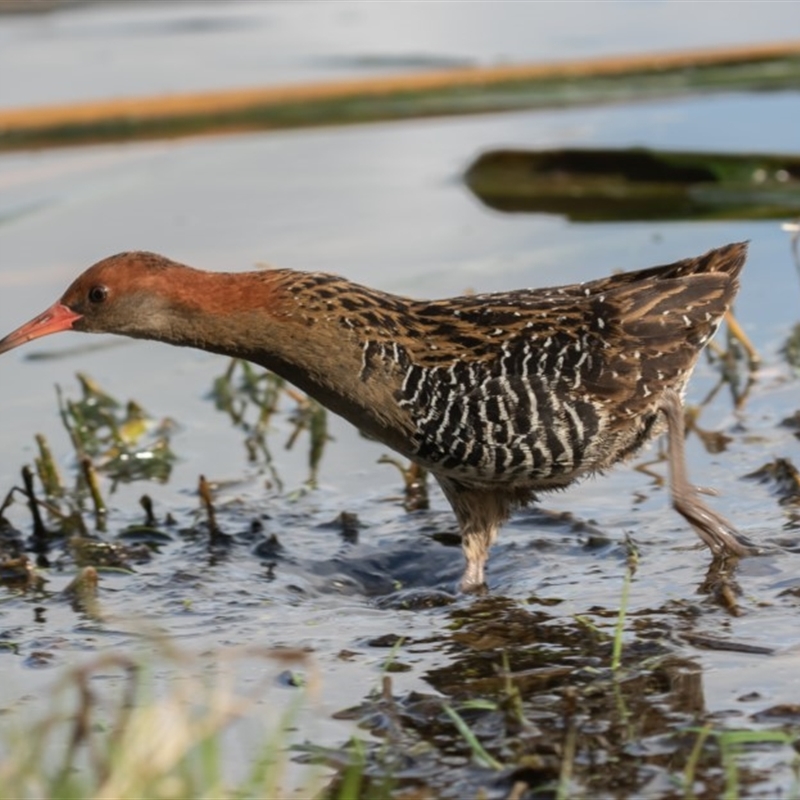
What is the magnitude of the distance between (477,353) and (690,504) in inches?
32.1

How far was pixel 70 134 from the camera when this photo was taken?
11438 millimetres

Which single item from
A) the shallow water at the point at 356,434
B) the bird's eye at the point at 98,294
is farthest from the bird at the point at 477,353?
the shallow water at the point at 356,434

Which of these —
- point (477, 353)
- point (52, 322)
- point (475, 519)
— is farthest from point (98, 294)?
point (475, 519)

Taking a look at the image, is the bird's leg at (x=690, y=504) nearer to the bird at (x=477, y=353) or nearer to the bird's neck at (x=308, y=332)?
the bird at (x=477, y=353)

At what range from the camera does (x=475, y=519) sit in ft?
20.7

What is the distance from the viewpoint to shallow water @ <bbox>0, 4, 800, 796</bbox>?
5.64m

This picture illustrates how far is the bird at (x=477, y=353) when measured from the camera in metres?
5.93

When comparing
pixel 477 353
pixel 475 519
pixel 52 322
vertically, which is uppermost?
pixel 52 322

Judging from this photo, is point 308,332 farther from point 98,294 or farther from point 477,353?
point 98,294

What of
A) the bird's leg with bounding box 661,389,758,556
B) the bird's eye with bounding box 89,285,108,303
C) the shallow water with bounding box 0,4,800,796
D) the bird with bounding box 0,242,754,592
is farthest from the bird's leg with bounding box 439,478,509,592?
the bird's eye with bounding box 89,285,108,303

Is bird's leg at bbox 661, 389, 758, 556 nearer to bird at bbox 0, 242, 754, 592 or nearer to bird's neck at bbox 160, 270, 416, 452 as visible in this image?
bird at bbox 0, 242, 754, 592

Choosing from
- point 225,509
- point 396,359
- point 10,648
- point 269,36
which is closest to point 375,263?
point 225,509

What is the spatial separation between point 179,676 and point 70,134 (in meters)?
6.67

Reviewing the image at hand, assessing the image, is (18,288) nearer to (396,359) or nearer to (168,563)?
(168,563)
